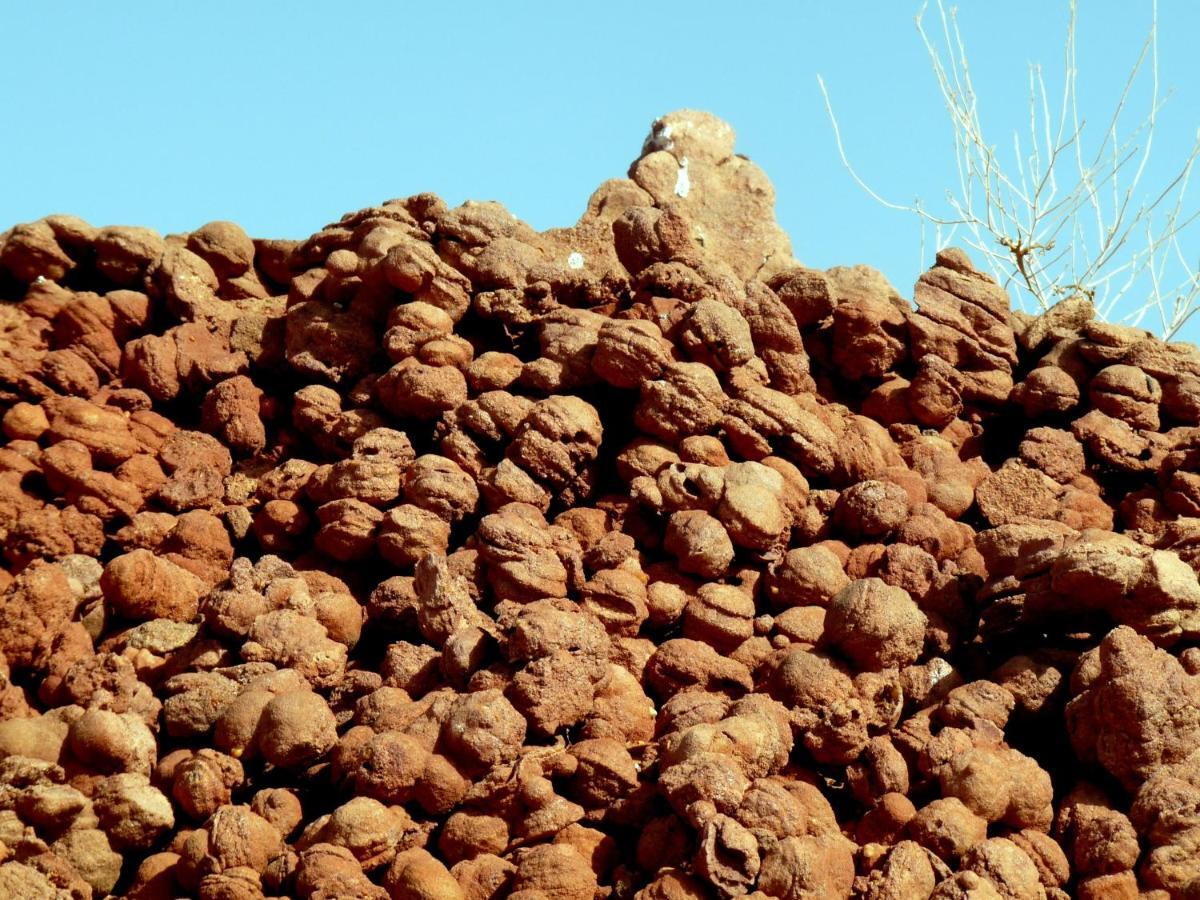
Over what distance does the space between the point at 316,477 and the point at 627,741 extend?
184 cm

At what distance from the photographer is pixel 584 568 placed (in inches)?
223

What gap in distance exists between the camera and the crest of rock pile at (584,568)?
4570 mm

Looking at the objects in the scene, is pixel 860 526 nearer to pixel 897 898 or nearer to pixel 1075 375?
pixel 1075 375

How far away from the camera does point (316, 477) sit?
20.1ft

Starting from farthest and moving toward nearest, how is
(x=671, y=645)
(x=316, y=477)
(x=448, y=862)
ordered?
(x=316, y=477), (x=671, y=645), (x=448, y=862)

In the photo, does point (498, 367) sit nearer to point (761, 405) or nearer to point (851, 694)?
point (761, 405)

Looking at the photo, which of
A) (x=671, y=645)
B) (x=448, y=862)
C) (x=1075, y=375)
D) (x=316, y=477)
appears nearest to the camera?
(x=448, y=862)

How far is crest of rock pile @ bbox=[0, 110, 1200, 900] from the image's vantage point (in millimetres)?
4570

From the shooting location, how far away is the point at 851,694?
197 inches

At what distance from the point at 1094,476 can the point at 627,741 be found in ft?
7.93

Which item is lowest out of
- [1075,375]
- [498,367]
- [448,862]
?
[448,862]

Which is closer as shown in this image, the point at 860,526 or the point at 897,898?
the point at 897,898

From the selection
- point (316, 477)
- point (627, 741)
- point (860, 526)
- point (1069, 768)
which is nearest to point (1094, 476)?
point (860, 526)

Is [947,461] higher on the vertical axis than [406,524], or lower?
higher
